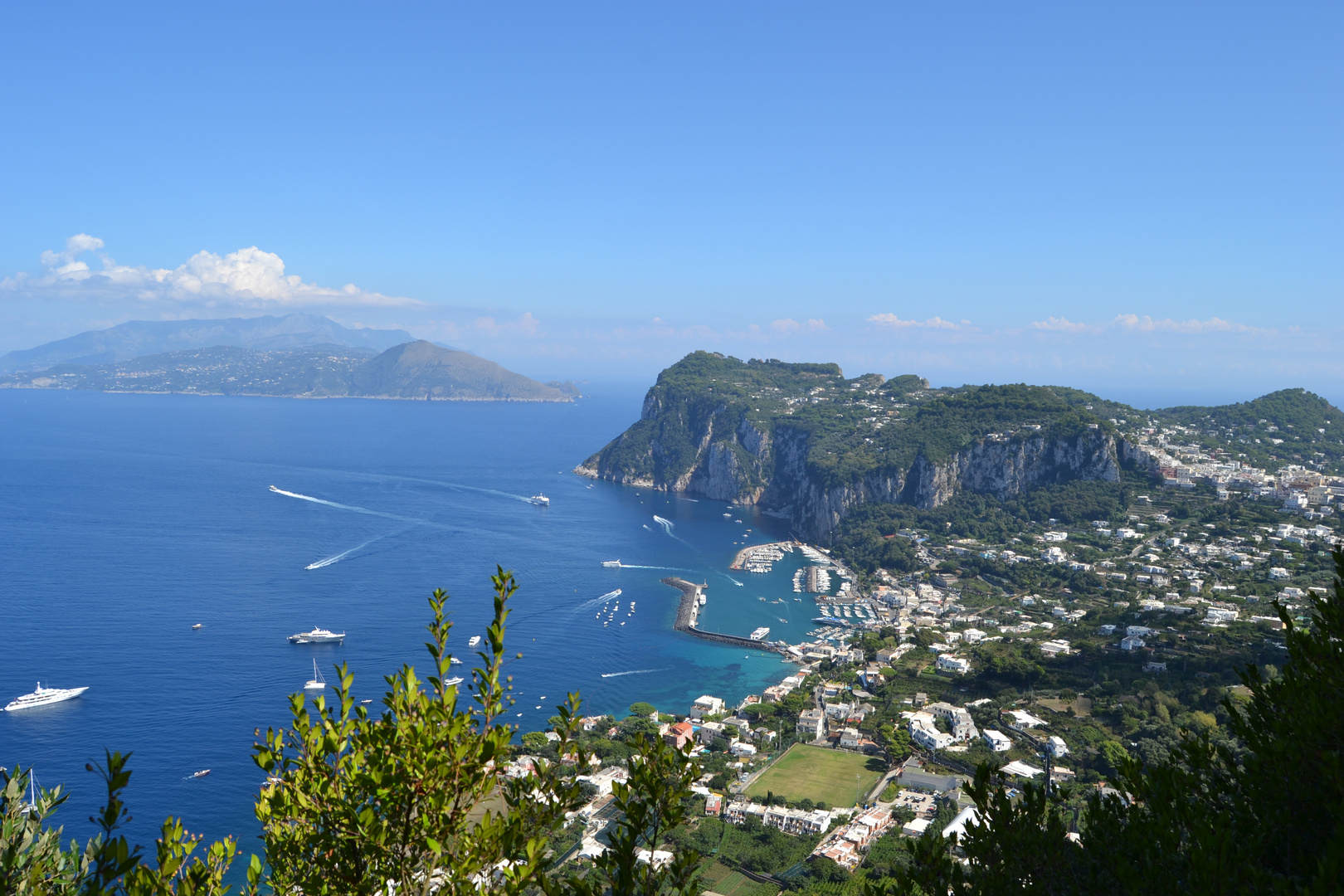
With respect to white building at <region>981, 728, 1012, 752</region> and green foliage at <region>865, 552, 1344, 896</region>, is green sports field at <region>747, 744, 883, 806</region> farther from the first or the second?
green foliage at <region>865, 552, 1344, 896</region>

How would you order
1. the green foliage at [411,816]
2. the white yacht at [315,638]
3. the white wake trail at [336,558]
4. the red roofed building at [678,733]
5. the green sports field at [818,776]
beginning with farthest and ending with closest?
1. the white wake trail at [336,558]
2. the white yacht at [315,638]
3. the red roofed building at [678,733]
4. the green sports field at [818,776]
5. the green foliage at [411,816]

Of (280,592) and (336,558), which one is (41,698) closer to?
(280,592)

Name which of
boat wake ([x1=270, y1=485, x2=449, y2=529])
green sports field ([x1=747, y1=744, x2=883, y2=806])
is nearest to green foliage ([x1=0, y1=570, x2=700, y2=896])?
green sports field ([x1=747, y1=744, x2=883, y2=806])

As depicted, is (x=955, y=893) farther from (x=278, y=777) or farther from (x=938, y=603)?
(x=938, y=603)

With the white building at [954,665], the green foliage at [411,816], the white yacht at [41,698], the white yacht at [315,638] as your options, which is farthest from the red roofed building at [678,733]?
the green foliage at [411,816]

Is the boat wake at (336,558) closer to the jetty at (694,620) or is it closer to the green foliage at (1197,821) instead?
the jetty at (694,620)

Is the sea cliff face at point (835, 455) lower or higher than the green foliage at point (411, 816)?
lower

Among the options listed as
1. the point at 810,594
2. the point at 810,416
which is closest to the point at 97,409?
the point at 810,416
